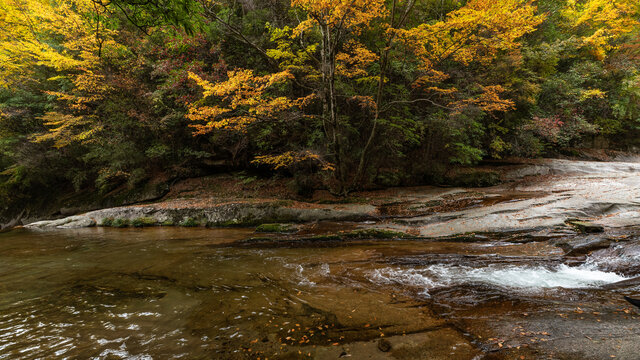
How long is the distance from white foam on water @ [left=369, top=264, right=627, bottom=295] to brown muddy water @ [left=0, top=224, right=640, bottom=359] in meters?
0.03

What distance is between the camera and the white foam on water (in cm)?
347

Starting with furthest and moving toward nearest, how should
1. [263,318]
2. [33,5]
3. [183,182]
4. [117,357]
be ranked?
[183,182] < [33,5] < [263,318] < [117,357]

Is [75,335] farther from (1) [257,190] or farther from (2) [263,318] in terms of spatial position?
(1) [257,190]

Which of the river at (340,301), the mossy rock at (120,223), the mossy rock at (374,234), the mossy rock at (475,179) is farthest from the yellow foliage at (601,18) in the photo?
the mossy rock at (120,223)

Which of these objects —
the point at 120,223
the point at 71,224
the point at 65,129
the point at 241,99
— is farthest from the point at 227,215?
the point at 65,129

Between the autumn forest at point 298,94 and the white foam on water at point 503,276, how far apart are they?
661cm

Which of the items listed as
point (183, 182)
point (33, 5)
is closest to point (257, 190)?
point (183, 182)

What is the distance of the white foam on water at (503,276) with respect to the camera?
347 centimetres

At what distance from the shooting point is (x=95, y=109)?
12.6m

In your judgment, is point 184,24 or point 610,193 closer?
point 184,24

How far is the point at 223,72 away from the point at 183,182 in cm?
666

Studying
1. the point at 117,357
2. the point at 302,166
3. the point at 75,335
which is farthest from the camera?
the point at 302,166

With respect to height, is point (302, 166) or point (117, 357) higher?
point (302, 166)

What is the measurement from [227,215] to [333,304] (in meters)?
7.08
